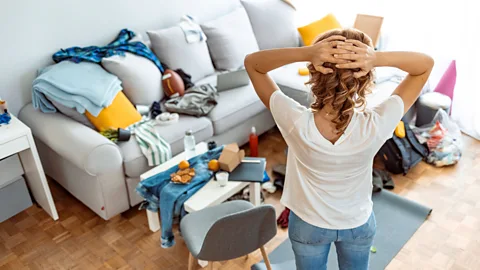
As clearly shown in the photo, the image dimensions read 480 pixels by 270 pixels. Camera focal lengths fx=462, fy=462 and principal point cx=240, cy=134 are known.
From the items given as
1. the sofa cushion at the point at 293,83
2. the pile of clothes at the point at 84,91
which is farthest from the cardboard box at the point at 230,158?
the sofa cushion at the point at 293,83

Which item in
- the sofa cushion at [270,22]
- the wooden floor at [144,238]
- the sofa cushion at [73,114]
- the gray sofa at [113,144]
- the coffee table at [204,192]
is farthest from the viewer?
the sofa cushion at [270,22]

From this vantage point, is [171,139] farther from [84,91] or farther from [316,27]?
[316,27]

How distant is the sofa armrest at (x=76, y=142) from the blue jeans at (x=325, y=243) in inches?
52.9

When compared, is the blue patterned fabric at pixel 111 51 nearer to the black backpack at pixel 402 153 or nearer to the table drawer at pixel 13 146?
the table drawer at pixel 13 146

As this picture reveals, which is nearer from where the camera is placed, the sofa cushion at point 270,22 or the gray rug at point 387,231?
the gray rug at point 387,231

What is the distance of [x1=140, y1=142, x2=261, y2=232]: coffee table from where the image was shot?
2363mm

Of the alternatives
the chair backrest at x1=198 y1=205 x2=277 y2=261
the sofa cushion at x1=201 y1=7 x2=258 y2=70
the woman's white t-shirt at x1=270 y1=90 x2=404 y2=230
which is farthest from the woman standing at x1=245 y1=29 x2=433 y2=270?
the sofa cushion at x1=201 y1=7 x2=258 y2=70

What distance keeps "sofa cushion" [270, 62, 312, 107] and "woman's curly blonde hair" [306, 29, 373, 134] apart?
6.17ft

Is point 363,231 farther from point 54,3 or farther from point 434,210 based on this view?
point 54,3

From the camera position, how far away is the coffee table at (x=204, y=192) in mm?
2363

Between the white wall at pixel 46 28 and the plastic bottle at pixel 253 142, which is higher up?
the white wall at pixel 46 28

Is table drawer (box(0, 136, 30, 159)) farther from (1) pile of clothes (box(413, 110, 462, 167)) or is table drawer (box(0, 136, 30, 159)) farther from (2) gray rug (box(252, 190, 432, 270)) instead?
(1) pile of clothes (box(413, 110, 462, 167))

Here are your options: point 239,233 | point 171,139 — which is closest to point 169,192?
point 171,139

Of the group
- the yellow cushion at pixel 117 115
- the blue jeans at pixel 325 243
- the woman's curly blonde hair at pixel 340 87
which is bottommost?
the yellow cushion at pixel 117 115
